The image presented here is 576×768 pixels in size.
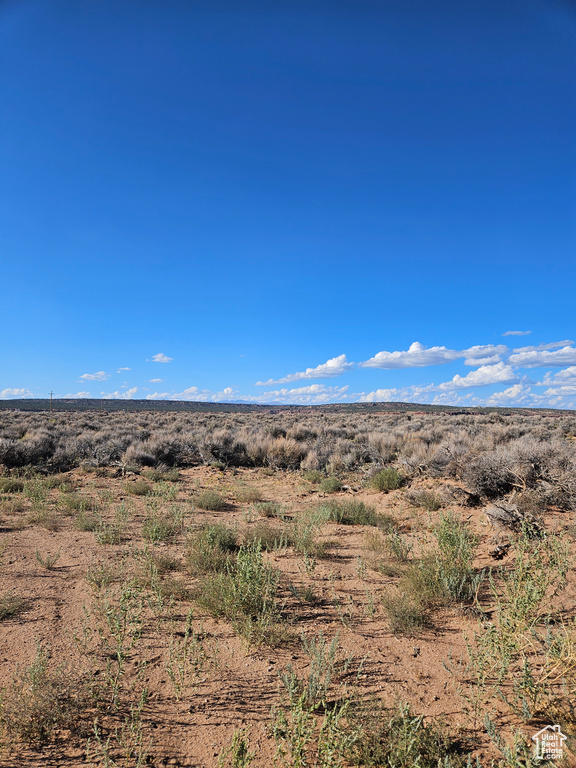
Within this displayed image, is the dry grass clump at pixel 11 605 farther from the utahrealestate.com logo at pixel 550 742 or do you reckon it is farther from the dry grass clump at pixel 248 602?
the utahrealestate.com logo at pixel 550 742

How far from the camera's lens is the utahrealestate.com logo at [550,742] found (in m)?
2.27

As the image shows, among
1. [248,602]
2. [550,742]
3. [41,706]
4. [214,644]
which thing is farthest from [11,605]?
[550,742]

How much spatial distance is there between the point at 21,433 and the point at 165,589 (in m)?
17.6

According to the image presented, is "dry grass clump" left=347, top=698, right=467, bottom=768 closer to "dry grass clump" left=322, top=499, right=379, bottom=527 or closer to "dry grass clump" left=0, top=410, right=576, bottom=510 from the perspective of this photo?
"dry grass clump" left=322, top=499, right=379, bottom=527

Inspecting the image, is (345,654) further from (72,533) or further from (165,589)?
(72,533)

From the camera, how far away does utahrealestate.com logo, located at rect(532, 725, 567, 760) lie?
227cm

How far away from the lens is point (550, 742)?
2396 millimetres

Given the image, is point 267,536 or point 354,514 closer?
point 267,536

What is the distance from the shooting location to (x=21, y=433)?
18.1m

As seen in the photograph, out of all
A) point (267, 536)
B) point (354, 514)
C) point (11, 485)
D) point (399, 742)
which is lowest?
point (354, 514)

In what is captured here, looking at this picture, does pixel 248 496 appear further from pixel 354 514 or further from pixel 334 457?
pixel 334 457

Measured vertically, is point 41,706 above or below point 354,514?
above

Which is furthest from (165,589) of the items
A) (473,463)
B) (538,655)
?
(473,463)

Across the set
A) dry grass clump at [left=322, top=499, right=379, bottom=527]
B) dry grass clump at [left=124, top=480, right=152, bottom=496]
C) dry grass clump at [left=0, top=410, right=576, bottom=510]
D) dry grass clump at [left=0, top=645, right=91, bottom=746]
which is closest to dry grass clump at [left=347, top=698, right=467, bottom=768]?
dry grass clump at [left=0, top=645, right=91, bottom=746]
